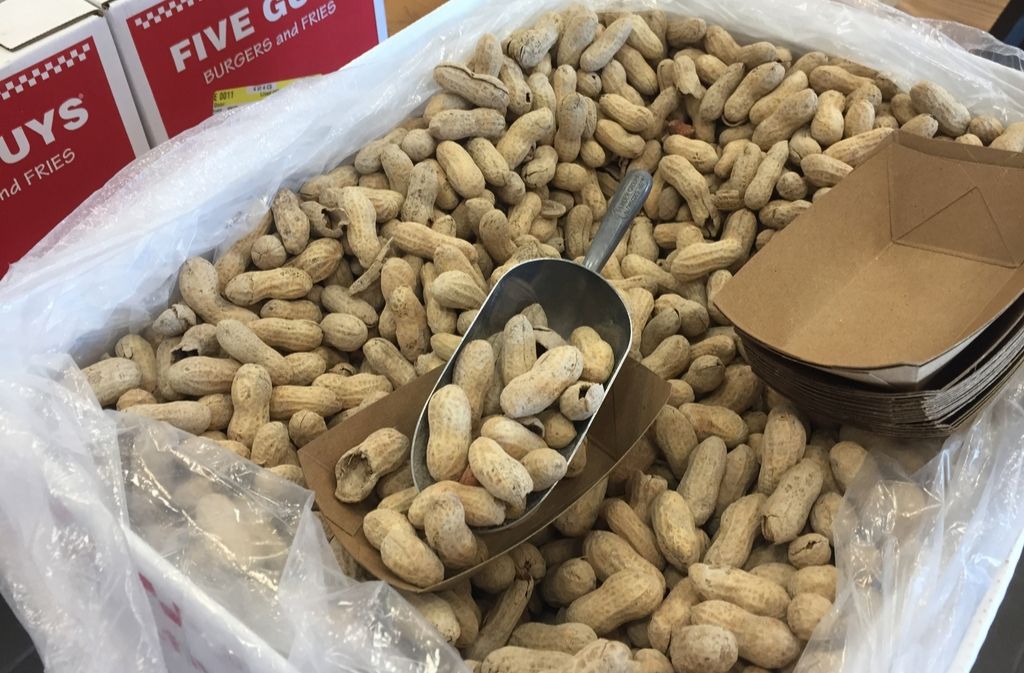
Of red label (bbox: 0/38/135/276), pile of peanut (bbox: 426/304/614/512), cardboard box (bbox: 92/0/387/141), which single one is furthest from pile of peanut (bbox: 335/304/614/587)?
red label (bbox: 0/38/135/276)

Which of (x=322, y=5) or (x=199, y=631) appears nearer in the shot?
(x=199, y=631)

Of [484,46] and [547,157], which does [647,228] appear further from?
[484,46]

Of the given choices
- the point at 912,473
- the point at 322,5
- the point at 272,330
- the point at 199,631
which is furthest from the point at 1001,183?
the point at 322,5

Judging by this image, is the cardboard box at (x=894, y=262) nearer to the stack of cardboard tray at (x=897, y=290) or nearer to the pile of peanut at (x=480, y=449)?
the stack of cardboard tray at (x=897, y=290)

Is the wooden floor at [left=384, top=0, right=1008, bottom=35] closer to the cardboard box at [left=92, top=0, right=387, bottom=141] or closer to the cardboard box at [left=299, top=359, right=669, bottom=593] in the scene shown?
the cardboard box at [left=92, top=0, right=387, bottom=141]

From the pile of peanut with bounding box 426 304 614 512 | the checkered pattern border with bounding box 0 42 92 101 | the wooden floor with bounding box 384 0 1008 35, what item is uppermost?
the checkered pattern border with bounding box 0 42 92 101

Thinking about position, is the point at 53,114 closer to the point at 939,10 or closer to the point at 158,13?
the point at 158,13
